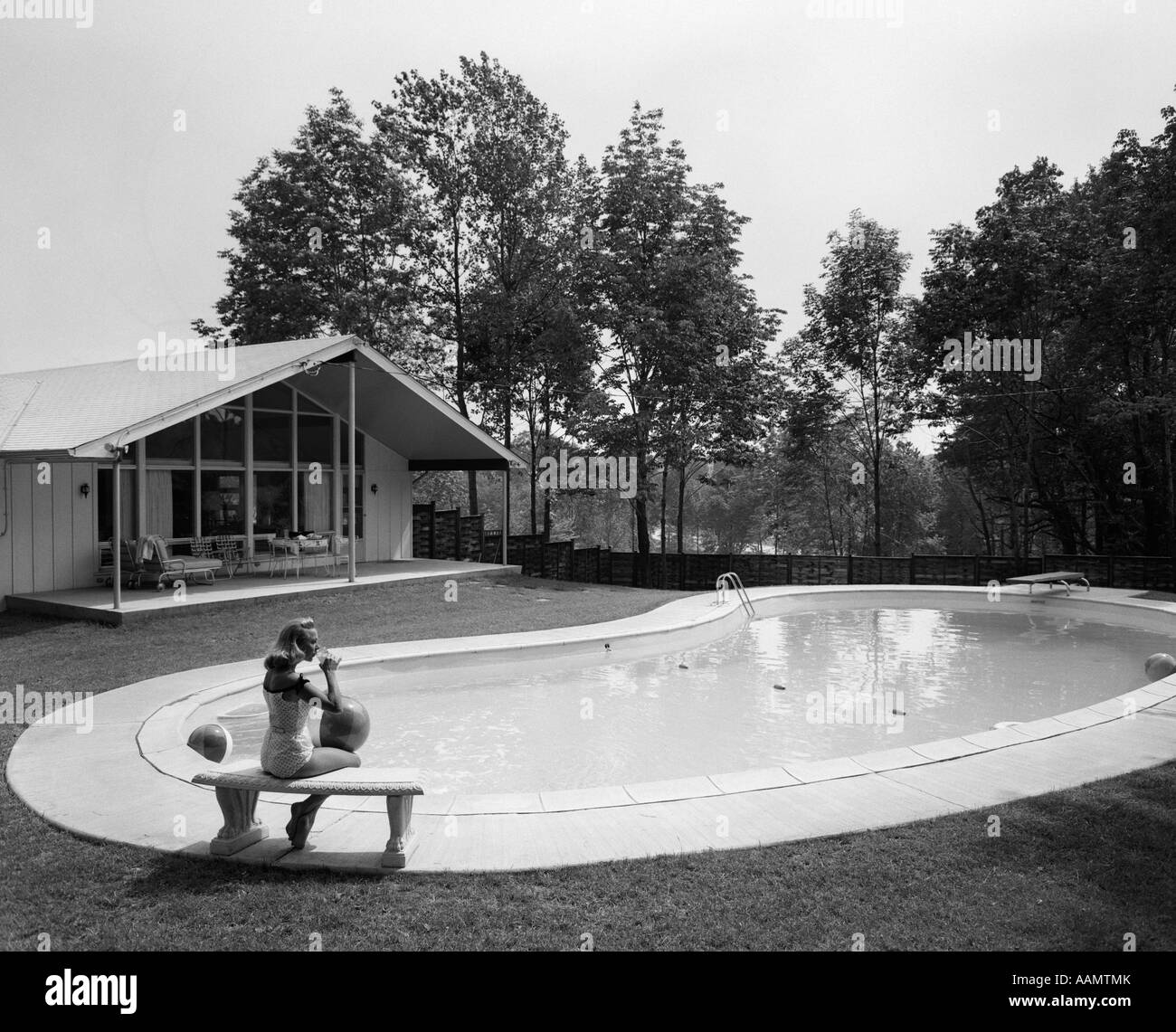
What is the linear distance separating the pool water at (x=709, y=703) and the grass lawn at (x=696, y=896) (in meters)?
2.73

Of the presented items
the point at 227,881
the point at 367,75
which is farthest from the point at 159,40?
the point at 227,881

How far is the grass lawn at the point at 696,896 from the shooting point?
376cm

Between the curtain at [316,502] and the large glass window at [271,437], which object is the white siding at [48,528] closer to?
the large glass window at [271,437]

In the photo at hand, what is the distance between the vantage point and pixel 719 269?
23812 mm

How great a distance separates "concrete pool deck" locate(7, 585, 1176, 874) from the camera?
483 centimetres

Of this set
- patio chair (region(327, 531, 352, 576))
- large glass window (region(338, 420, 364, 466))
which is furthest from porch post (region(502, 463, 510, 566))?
patio chair (region(327, 531, 352, 576))

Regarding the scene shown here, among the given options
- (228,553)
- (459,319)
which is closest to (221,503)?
(228,553)

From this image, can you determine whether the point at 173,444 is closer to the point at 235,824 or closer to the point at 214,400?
the point at 214,400

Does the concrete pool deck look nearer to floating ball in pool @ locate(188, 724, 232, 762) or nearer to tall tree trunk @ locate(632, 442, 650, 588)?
floating ball in pool @ locate(188, 724, 232, 762)

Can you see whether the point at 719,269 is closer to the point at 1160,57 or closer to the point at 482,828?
the point at 1160,57
